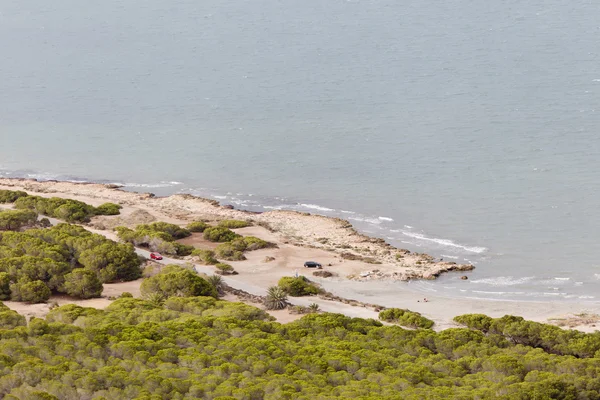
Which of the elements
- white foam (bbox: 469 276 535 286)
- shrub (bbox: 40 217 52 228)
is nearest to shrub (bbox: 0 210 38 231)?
shrub (bbox: 40 217 52 228)

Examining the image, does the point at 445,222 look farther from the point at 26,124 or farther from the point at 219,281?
the point at 26,124

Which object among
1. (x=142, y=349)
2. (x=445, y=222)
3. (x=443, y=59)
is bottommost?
(x=142, y=349)

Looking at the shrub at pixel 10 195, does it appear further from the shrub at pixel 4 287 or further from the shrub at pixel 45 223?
the shrub at pixel 4 287

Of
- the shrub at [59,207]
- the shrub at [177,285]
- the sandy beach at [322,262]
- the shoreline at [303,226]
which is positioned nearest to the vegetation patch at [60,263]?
the sandy beach at [322,262]

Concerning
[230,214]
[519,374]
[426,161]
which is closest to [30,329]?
[519,374]

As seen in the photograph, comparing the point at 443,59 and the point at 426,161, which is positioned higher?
the point at 443,59
